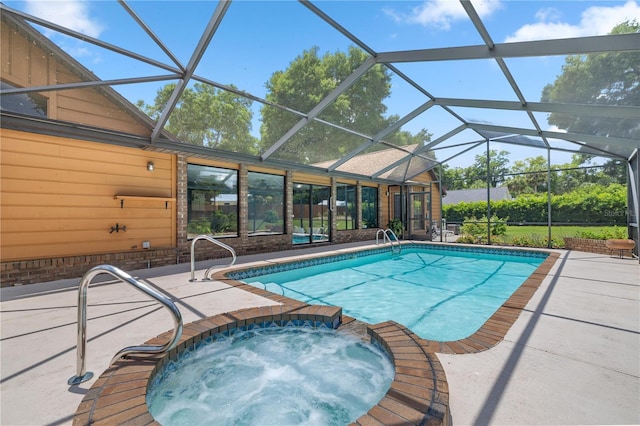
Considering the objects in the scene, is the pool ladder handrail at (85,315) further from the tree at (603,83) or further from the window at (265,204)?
the window at (265,204)

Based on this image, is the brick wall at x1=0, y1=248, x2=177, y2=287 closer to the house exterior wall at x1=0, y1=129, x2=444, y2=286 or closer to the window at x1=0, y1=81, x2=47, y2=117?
the house exterior wall at x1=0, y1=129, x2=444, y2=286

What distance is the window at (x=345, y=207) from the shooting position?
11841mm

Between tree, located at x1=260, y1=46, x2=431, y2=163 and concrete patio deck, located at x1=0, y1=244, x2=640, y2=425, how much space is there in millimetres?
4067

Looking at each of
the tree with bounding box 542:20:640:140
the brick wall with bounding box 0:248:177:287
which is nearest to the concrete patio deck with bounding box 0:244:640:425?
the brick wall with bounding box 0:248:177:287

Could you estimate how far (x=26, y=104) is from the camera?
457 cm

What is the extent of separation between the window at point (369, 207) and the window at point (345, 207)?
2.19ft

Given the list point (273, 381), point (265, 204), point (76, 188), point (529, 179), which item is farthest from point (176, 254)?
point (529, 179)

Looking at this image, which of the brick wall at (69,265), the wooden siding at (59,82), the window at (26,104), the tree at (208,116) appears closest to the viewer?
the wooden siding at (59,82)

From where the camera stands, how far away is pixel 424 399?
180 cm

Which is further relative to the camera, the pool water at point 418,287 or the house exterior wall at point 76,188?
the pool water at point 418,287

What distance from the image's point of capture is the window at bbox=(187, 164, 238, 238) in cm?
737

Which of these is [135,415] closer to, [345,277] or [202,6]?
[202,6]

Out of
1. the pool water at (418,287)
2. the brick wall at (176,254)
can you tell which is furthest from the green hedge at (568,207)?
the brick wall at (176,254)

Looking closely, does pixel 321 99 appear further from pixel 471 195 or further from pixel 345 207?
pixel 471 195
